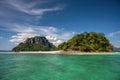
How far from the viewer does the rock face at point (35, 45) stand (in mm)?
116875

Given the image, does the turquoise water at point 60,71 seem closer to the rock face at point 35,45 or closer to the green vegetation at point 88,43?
the green vegetation at point 88,43

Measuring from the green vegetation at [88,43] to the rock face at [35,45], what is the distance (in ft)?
176

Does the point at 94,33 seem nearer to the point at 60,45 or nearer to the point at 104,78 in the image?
the point at 60,45

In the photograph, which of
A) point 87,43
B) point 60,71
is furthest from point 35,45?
point 60,71

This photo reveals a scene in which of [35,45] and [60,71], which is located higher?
[35,45]

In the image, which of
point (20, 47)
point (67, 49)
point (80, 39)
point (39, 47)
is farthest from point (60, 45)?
point (20, 47)

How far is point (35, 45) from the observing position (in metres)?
122

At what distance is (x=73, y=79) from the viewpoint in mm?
10320

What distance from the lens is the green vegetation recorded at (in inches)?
2378

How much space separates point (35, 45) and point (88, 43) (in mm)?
67533

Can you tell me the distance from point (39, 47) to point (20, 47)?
15.5 meters

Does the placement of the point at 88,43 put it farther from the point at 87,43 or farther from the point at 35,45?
the point at 35,45

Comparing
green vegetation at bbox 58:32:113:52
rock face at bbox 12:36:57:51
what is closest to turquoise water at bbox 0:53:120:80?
Result: green vegetation at bbox 58:32:113:52

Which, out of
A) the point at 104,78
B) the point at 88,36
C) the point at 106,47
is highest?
the point at 88,36
